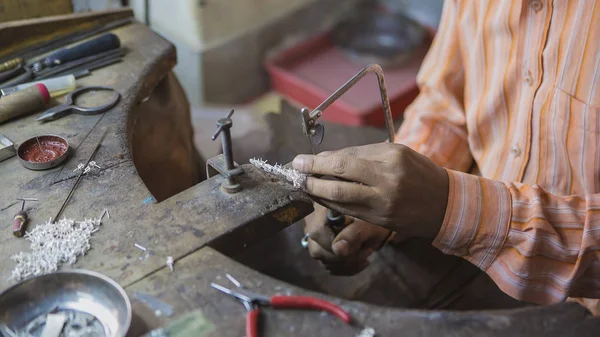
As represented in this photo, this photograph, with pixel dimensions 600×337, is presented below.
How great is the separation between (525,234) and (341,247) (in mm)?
446

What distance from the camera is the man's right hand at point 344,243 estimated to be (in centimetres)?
156

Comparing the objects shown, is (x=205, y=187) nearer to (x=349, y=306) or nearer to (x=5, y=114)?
(x=349, y=306)

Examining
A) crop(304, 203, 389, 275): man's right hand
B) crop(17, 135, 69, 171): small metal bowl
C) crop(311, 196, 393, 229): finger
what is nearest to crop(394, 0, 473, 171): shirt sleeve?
crop(304, 203, 389, 275): man's right hand

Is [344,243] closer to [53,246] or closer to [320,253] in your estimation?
[320,253]

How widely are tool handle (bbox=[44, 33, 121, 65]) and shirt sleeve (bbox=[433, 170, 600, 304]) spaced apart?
41.0 inches

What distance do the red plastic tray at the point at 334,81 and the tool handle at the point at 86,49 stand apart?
60.1 inches

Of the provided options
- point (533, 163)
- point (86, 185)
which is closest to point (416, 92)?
point (533, 163)

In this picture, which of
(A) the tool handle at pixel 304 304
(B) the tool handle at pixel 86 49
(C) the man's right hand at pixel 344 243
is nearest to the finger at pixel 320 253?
(C) the man's right hand at pixel 344 243

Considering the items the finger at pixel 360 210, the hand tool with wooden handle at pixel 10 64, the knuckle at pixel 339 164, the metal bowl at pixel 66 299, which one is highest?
the knuckle at pixel 339 164

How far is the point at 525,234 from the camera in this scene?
1.29 m

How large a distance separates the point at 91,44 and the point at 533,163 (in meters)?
1.23

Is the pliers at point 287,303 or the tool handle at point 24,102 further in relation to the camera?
the tool handle at point 24,102

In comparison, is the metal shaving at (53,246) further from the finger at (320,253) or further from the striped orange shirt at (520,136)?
the striped orange shirt at (520,136)

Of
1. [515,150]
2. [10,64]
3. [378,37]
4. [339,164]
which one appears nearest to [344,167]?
[339,164]
